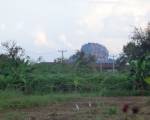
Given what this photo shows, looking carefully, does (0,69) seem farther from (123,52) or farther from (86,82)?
(123,52)

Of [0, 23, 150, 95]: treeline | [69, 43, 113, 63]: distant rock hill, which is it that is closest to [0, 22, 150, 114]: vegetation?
[0, 23, 150, 95]: treeline

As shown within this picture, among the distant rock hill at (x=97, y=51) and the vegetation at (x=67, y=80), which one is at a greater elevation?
the distant rock hill at (x=97, y=51)

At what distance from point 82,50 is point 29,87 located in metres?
27.2

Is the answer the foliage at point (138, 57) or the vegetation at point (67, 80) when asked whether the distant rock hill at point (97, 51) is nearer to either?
the foliage at point (138, 57)

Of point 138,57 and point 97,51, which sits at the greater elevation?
point 97,51

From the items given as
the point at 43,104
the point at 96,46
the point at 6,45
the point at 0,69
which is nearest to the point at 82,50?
the point at 96,46

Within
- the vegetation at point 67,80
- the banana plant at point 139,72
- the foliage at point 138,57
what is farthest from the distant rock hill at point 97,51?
the banana plant at point 139,72

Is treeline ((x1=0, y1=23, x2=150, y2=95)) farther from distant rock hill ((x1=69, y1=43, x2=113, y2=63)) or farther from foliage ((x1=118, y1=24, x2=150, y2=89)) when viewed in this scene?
distant rock hill ((x1=69, y1=43, x2=113, y2=63))

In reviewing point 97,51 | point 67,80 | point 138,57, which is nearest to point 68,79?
point 67,80

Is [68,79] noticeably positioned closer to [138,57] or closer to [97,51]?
[138,57]

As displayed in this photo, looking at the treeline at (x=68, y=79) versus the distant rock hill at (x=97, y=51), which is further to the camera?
the distant rock hill at (x=97, y=51)

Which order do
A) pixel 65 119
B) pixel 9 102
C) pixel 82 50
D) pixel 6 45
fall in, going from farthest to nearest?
1. pixel 82 50
2. pixel 6 45
3. pixel 9 102
4. pixel 65 119

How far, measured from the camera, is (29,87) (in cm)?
2461

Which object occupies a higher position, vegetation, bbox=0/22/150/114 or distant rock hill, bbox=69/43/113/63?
distant rock hill, bbox=69/43/113/63
